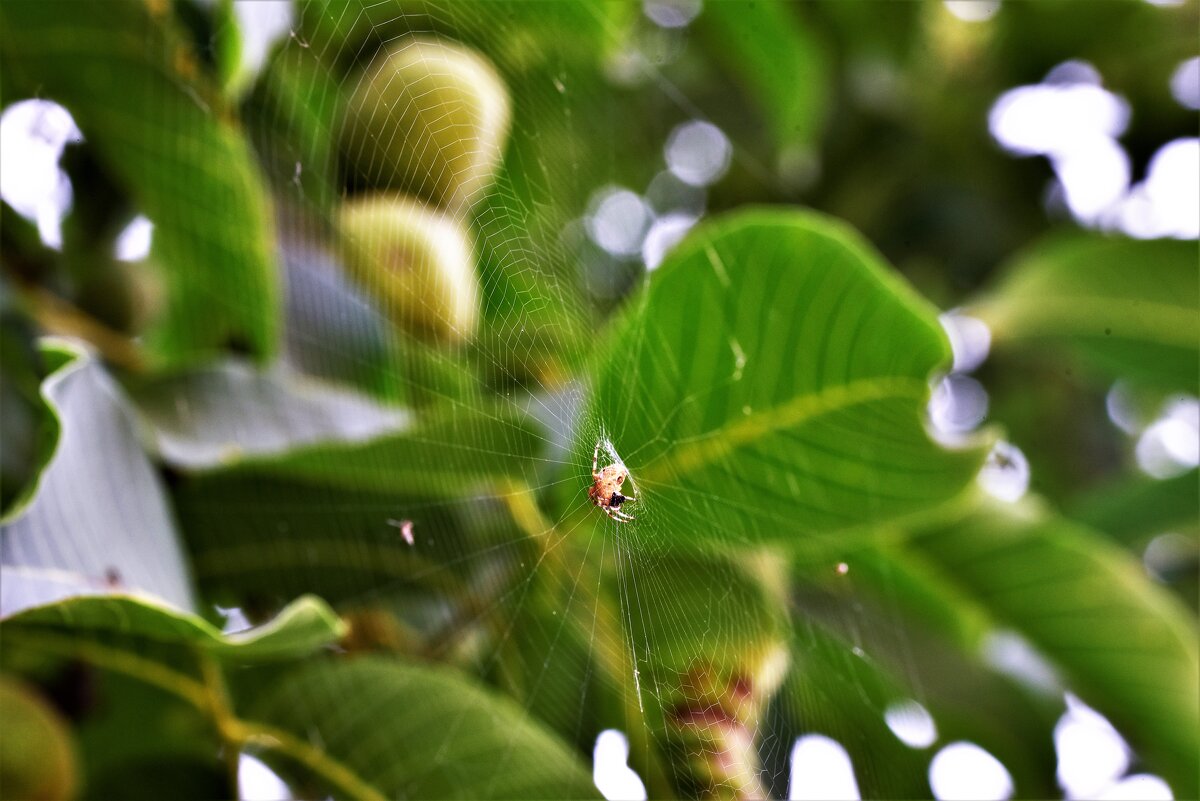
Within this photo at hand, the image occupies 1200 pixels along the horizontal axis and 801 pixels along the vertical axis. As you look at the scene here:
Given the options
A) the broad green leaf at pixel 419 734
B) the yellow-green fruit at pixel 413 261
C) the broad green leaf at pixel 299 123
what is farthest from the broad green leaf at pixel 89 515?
the broad green leaf at pixel 299 123

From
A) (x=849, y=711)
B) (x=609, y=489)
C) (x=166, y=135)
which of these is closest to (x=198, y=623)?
(x=609, y=489)

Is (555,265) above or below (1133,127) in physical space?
below

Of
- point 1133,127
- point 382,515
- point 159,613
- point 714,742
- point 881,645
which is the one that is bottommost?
point 159,613

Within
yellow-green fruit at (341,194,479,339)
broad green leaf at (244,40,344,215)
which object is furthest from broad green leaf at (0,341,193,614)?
broad green leaf at (244,40,344,215)

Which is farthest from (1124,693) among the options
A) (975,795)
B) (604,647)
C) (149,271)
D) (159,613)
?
(149,271)

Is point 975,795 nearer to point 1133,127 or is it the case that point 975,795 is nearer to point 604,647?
point 604,647

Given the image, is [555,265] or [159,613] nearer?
[159,613]

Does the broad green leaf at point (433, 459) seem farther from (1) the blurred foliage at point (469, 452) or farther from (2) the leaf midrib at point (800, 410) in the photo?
(2) the leaf midrib at point (800, 410)

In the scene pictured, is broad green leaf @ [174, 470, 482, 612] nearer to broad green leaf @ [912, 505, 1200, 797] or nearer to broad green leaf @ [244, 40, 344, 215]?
broad green leaf @ [244, 40, 344, 215]
